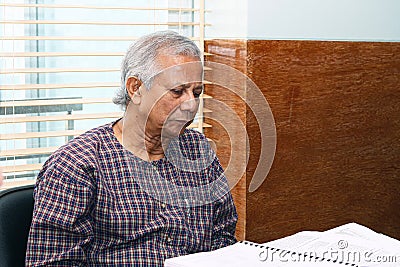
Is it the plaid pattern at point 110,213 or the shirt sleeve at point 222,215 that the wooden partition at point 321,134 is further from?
the plaid pattern at point 110,213

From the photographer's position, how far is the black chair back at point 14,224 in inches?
58.8

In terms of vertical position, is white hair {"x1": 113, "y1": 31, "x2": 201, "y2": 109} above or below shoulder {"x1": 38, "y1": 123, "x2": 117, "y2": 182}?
above

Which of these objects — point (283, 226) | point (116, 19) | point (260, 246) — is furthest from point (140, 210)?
point (283, 226)

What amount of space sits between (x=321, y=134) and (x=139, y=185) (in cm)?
121

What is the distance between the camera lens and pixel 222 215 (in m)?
1.88

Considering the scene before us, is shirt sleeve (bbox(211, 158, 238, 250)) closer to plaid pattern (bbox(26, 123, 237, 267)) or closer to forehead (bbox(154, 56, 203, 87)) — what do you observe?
plaid pattern (bbox(26, 123, 237, 267))

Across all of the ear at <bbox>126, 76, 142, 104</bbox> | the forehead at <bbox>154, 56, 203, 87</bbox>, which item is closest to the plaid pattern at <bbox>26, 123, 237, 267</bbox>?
the ear at <bbox>126, 76, 142, 104</bbox>

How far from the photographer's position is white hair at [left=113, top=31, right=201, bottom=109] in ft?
5.57

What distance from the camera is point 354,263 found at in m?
1.42

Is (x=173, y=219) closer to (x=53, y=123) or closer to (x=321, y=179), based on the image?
(x=53, y=123)

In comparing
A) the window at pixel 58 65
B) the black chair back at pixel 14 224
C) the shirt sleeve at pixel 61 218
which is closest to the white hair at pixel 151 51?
the shirt sleeve at pixel 61 218

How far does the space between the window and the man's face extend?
62 cm

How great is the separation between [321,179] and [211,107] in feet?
1.80

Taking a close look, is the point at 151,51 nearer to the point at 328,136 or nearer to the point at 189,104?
the point at 189,104
